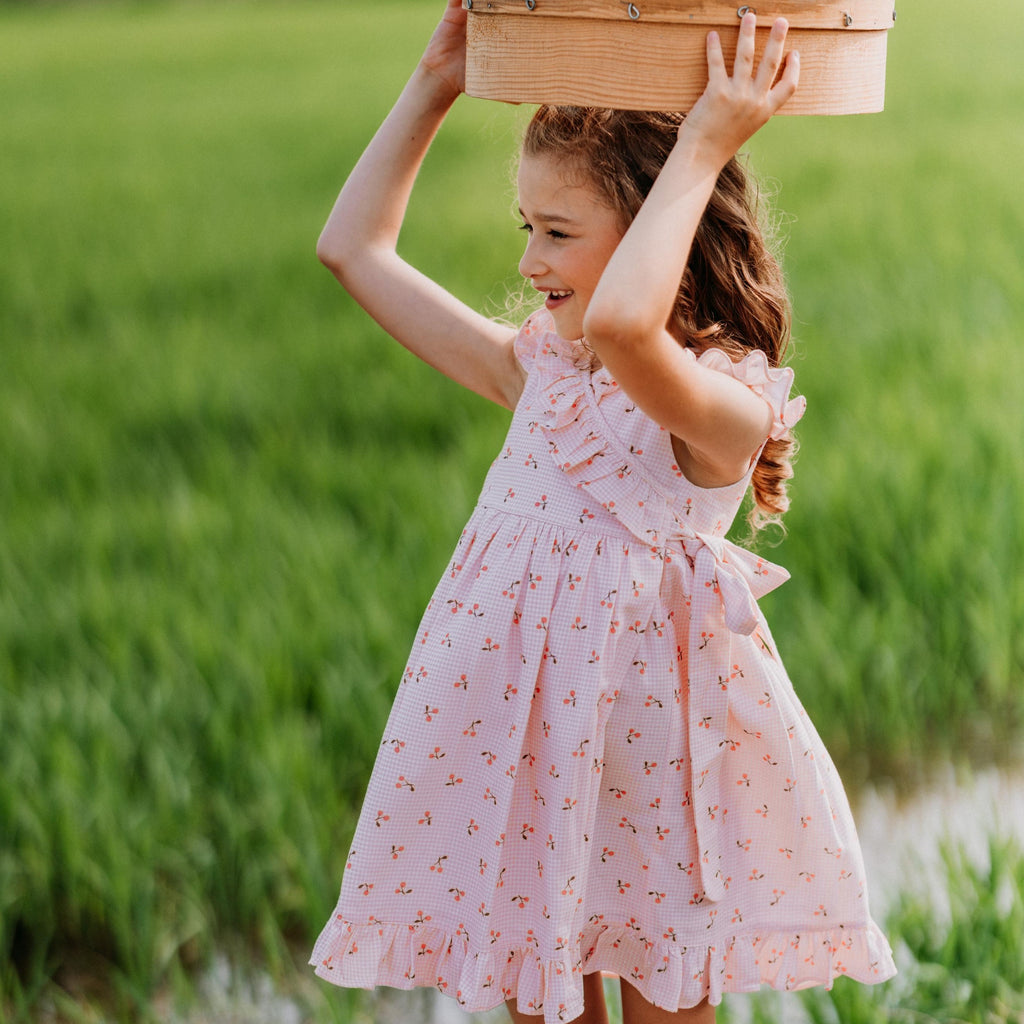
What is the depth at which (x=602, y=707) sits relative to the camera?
50.6 inches

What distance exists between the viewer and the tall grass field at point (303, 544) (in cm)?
214

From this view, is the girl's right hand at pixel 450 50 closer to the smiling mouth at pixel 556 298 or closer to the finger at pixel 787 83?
the smiling mouth at pixel 556 298

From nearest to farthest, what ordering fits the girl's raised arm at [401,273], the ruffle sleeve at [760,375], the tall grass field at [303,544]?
the ruffle sleeve at [760,375] → the girl's raised arm at [401,273] → the tall grass field at [303,544]

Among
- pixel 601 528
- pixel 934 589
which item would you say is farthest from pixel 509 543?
pixel 934 589

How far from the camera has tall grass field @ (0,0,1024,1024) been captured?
2141 millimetres

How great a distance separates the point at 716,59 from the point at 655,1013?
2.94 feet

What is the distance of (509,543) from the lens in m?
1.32

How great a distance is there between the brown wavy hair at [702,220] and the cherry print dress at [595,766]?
79mm

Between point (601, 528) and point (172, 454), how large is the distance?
2813mm

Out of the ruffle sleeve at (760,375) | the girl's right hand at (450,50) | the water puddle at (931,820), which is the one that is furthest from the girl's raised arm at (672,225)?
the water puddle at (931,820)

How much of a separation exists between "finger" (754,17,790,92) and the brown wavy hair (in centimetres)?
18

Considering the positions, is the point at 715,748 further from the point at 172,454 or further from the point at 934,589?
the point at 172,454

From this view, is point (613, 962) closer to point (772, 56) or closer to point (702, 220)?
point (702, 220)

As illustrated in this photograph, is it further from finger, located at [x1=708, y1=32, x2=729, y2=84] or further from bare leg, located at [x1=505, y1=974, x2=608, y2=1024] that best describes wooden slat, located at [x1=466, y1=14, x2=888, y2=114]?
bare leg, located at [x1=505, y1=974, x2=608, y2=1024]
